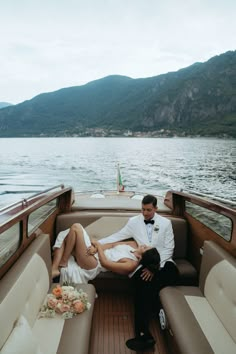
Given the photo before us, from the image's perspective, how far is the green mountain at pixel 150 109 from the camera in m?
123

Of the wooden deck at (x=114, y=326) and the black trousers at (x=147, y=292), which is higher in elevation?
the black trousers at (x=147, y=292)

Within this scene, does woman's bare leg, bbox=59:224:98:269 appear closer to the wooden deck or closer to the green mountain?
the wooden deck

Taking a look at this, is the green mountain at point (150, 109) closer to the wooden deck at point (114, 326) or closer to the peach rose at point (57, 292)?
the wooden deck at point (114, 326)

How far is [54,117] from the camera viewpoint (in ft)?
526

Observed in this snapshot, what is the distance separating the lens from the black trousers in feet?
8.98

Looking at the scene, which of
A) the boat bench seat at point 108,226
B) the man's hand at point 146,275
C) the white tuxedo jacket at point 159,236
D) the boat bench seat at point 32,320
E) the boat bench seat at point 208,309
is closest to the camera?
the boat bench seat at point 32,320

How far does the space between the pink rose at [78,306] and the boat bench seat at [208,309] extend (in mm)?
657

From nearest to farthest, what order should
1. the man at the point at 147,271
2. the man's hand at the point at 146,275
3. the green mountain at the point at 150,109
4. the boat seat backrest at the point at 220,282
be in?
1. the boat seat backrest at the point at 220,282
2. the man at the point at 147,271
3. the man's hand at the point at 146,275
4. the green mountain at the point at 150,109

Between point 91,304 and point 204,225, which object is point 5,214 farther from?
point 204,225

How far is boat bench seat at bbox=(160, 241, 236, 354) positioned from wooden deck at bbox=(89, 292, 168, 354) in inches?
15.0

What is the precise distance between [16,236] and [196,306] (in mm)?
1561

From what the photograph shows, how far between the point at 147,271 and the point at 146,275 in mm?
37

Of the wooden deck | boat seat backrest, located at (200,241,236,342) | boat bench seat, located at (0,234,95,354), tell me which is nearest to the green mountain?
the wooden deck

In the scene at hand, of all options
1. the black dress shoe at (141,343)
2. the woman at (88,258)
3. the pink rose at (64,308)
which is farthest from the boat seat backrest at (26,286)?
the black dress shoe at (141,343)
